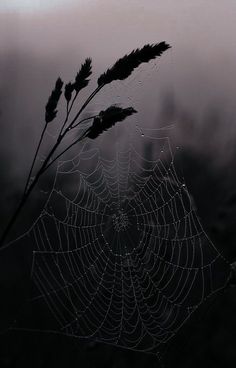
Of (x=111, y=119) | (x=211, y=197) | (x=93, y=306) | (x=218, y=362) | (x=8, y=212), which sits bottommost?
(x=218, y=362)

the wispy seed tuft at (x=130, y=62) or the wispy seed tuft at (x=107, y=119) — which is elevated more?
the wispy seed tuft at (x=130, y=62)

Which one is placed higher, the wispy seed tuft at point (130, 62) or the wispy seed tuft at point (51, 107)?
the wispy seed tuft at point (130, 62)

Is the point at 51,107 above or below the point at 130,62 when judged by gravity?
below

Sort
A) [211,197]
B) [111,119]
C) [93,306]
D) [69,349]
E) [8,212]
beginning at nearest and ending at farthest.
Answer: [111,119] → [93,306] → [8,212] → [69,349] → [211,197]

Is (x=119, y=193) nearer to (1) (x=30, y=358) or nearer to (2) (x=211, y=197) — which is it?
(1) (x=30, y=358)

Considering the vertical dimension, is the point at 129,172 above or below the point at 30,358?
above

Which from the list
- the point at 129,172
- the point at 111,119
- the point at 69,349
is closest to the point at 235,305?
the point at 69,349

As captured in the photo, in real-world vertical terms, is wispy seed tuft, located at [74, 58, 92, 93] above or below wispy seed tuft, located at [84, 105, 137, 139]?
above

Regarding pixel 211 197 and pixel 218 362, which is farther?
pixel 211 197

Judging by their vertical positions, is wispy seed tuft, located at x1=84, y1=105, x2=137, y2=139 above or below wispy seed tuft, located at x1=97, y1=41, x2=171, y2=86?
below

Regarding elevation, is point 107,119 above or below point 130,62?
below

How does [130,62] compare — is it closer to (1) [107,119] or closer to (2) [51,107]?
(1) [107,119]
